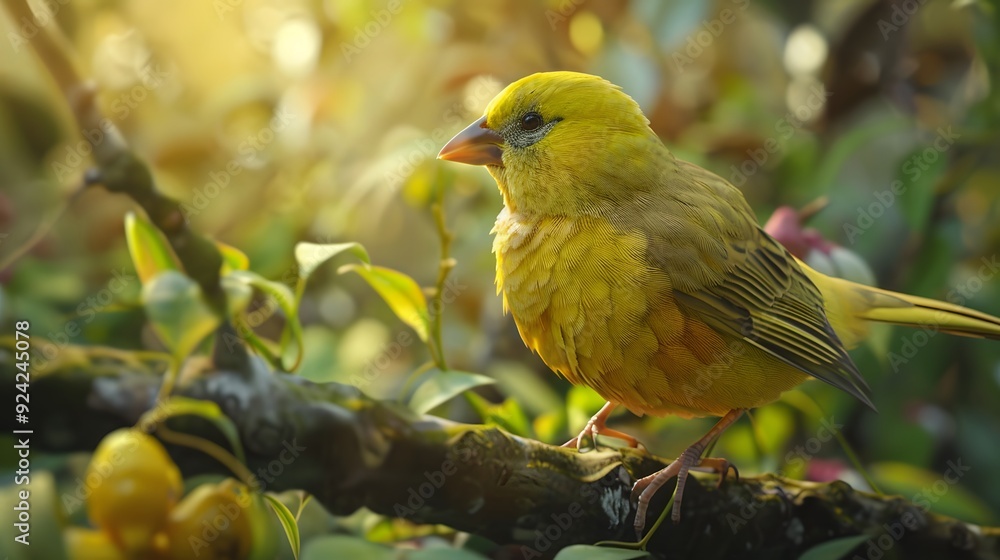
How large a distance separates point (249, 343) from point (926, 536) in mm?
1604

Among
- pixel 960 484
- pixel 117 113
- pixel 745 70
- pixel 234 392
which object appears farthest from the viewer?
pixel 745 70

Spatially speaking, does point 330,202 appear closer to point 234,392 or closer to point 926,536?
point 234,392

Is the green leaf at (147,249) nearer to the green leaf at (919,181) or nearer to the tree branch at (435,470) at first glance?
the tree branch at (435,470)

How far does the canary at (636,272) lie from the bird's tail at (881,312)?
0.68 feet

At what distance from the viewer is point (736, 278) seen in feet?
6.69

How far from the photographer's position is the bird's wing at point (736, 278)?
1930 millimetres

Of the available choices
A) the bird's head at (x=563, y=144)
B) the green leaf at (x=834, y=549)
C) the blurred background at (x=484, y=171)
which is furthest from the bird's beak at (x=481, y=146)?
the green leaf at (x=834, y=549)

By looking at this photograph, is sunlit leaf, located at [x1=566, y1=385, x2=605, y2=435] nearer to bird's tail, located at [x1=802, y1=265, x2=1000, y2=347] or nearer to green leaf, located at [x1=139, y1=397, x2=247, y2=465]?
bird's tail, located at [x1=802, y1=265, x2=1000, y2=347]

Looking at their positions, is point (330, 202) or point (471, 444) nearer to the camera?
point (471, 444)

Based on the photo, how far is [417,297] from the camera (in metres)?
1.86

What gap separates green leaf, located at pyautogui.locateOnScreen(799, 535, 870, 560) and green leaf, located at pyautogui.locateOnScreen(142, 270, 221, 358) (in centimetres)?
131

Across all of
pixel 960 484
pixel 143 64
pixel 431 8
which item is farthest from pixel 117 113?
pixel 960 484

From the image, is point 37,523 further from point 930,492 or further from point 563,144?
point 930,492

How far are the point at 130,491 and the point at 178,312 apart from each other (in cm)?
44
